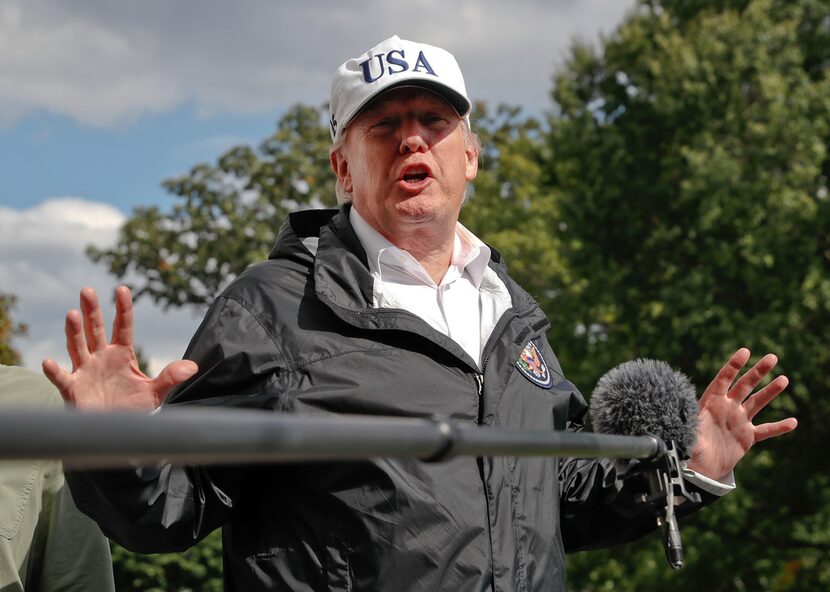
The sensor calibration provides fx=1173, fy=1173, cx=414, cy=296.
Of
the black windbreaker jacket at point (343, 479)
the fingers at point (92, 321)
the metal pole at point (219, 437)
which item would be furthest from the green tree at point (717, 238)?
the metal pole at point (219, 437)

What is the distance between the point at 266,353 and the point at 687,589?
48.2 feet

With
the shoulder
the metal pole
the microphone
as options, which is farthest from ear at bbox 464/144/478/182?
the metal pole

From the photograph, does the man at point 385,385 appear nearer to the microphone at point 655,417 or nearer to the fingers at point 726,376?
the fingers at point 726,376

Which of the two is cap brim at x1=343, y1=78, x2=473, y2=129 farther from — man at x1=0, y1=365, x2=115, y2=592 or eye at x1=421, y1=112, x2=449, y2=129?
man at x1=0, y1=365, x2=115, y2=592

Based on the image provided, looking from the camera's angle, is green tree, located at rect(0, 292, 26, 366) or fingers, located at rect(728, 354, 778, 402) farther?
green tree, located at rect(0, 292, 26, 366)

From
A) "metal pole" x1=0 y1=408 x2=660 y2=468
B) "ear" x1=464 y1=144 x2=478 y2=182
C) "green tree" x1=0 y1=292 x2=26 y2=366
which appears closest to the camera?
"metal pole" x1=0 y1=408 x2=660 y2=468

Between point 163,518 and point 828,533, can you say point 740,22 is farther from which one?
point 163,518

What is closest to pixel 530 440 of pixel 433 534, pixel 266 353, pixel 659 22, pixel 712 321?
pixel 433 534

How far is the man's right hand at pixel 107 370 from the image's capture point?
6.57 ft

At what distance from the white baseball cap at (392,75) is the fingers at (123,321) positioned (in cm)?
113

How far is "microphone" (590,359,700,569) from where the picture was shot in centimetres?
280

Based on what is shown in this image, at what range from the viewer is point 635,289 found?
16156 millimetres

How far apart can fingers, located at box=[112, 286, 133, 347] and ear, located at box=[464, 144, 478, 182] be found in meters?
1.45

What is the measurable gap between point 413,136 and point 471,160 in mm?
407
